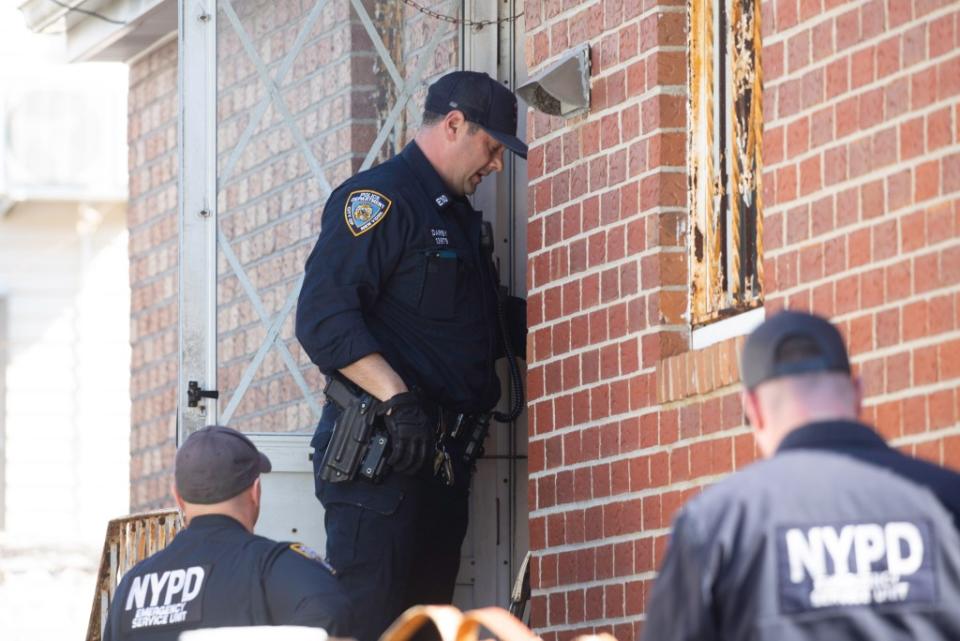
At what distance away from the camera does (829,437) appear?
3.41 m

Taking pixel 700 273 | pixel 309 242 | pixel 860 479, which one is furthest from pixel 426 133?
pixel 860 479

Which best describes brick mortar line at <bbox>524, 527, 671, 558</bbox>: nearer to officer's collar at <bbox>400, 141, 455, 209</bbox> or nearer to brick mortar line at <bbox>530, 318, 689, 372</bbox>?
brick mortar line at <bbox>530, 318, 689, 372</bbox>

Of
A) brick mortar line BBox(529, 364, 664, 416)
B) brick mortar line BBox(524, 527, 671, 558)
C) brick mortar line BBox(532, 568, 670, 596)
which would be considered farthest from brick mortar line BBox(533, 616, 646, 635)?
brick mortar line BBox(529, 364, 664, 416)

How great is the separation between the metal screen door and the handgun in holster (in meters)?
0.66

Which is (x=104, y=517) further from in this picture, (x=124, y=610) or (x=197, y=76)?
(x=124, y=610)

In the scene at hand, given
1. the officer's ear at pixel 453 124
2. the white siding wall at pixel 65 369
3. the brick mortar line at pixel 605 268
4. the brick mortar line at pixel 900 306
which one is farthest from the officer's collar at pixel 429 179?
the white siding wall at pixel 65 369

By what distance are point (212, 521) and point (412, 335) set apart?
4.58 feet

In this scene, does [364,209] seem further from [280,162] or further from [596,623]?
[596,623]

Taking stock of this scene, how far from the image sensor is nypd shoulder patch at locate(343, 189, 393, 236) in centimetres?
653

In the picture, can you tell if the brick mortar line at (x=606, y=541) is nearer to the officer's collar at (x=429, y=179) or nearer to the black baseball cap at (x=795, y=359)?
the officer's collar at (x=429, y=179)

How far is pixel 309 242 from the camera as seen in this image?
7441mm

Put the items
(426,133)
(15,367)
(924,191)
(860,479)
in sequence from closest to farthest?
(860,479)
(924,191)
(426,133)
(15,367)

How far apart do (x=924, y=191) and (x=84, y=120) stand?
46.3 feet

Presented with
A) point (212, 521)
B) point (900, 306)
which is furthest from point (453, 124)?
point (900, 306)
